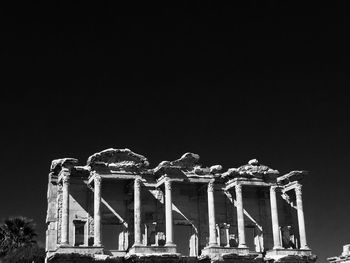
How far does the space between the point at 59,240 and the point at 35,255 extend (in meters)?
1.43

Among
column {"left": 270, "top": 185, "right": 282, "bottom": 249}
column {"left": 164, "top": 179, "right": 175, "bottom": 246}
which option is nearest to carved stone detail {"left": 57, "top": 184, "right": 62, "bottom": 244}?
column {"left": 164, "top": 179, "right": 175, "bottom": 246}

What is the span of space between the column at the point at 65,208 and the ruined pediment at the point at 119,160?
1507 mm

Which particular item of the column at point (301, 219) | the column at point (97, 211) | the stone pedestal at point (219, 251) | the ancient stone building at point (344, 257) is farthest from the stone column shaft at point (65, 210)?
the ancient stone building at point (344, 257)

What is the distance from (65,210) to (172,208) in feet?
19.6

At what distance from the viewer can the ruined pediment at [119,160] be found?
30734mm

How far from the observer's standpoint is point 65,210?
2958 cm

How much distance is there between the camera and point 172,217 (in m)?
31.9

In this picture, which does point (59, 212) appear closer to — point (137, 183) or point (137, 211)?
point (137, 211)

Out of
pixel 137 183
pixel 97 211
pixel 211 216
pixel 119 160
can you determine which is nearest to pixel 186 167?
pixel 211 216

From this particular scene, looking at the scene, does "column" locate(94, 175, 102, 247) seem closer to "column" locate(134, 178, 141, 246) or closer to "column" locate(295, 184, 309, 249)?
"column" locate(134, 178, 141, 246)

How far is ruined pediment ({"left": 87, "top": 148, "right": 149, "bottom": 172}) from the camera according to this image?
30.7 m

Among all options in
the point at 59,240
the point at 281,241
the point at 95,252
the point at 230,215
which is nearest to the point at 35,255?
the point at 59,240

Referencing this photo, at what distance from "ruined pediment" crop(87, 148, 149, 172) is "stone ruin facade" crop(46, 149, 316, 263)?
0.16 ft

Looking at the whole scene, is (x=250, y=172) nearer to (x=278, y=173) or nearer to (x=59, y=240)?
(x=278, y=173)
